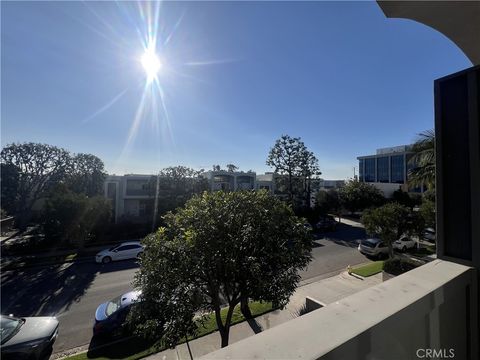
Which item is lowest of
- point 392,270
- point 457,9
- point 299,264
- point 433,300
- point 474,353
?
point 392,270

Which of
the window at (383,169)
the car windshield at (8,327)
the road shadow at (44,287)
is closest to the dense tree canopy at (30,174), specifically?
the road shadow at (44,287)

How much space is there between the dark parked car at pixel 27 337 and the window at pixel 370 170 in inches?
2519

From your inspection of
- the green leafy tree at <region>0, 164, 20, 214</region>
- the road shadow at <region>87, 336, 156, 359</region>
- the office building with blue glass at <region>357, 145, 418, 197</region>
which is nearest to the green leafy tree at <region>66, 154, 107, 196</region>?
the green leafy tree at <region>0, 164, 20, 214</region>

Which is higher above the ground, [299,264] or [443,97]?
[443,97]

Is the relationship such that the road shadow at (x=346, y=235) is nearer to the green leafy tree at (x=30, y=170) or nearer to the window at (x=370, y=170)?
the green leafy tree at (x=30, y=170)

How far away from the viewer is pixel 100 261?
16641 millimetres

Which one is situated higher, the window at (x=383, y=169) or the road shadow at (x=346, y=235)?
the window at (x=383, y=169)

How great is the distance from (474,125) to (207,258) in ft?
15.3

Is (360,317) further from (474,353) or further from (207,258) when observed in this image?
(207,258)

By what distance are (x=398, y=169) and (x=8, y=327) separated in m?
61.4

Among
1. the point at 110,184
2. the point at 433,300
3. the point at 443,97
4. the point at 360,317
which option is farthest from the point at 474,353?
the point at 110,184

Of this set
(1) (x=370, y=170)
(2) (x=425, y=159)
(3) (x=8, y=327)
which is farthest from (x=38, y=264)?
(1) (x=370, y=170)
